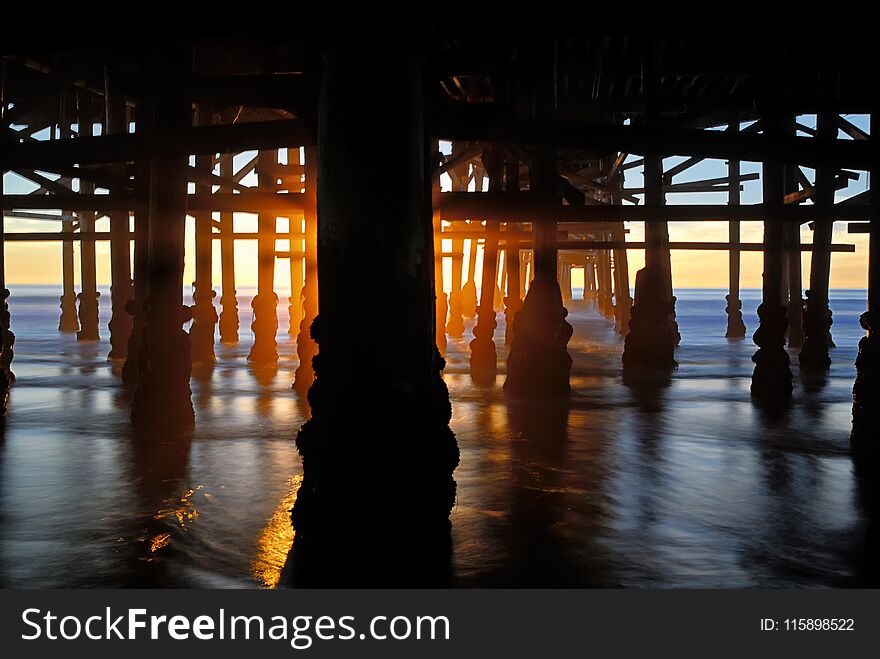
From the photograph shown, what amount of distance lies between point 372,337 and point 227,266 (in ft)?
37.9

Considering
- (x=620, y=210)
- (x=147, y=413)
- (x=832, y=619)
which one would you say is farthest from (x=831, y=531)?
(x=147, y=413)

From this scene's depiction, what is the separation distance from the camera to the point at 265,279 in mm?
11578

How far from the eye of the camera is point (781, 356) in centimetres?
791

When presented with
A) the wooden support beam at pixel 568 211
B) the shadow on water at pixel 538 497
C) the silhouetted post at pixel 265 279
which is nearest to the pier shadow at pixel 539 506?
the shadow on water at pixel 538 497

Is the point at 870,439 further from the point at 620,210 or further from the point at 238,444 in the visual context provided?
the point at 238,444

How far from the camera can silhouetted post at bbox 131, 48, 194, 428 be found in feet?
18.6

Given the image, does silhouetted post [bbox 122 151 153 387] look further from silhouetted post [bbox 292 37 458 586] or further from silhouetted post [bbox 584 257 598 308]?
silhouetted post [bbox 584 257 598 308]

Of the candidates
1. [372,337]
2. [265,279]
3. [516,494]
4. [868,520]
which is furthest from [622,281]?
[372,337]

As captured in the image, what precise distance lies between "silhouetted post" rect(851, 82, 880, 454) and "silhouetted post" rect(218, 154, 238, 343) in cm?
863

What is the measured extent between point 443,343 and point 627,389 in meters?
3.86

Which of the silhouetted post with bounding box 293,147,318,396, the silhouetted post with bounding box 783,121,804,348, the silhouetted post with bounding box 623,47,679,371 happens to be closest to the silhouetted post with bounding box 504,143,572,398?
the silhouetted post with bounding box 293,147,318,396

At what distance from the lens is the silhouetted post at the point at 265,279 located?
35.8 ft

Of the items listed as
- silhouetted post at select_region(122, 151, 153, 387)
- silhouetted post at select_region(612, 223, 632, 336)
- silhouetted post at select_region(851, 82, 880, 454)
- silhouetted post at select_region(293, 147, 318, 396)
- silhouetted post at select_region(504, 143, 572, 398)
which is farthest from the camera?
silhouetted post at select_region(612, 223, 632, 336)

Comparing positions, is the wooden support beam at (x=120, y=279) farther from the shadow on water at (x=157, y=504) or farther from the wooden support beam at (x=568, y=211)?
the wooden support beam at (x=568, y=211)
